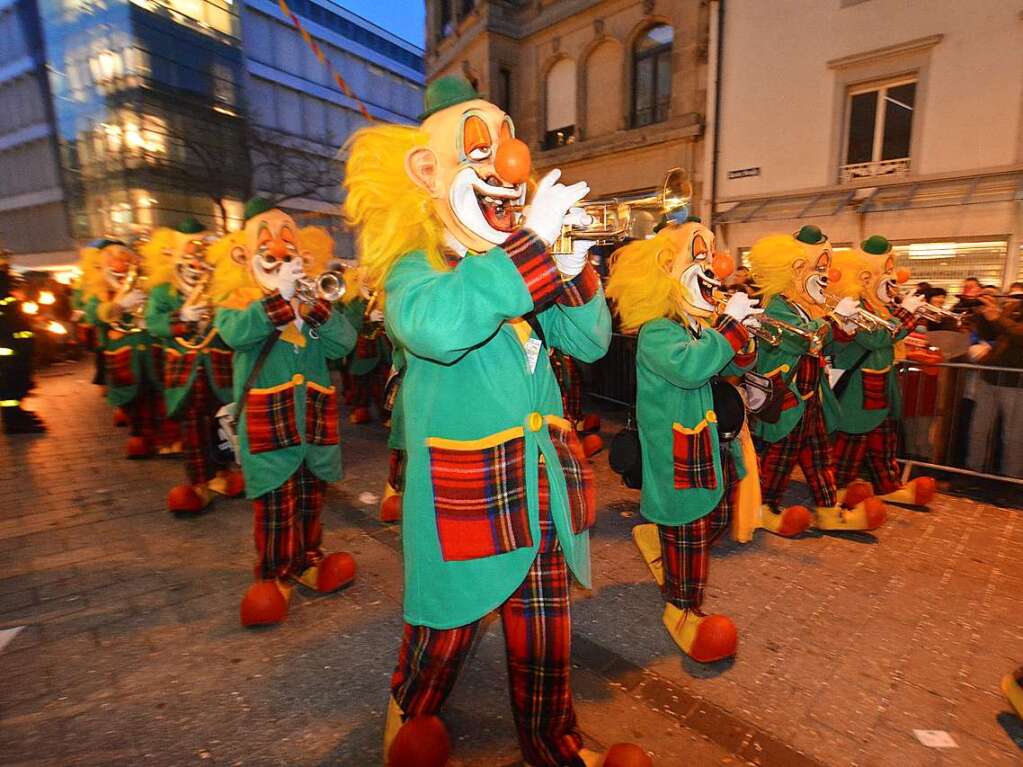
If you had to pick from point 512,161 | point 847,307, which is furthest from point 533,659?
point 847,307

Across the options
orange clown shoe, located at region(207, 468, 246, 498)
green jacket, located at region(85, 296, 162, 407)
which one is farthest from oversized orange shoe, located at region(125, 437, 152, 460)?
orange clown shoe, located at region(207, 468, 246, 498)

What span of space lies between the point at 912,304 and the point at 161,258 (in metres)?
6.12

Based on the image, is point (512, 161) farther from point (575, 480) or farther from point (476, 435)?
point (575, 480)

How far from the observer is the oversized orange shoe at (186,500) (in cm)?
448

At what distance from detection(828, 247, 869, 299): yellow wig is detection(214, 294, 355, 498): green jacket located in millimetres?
3697

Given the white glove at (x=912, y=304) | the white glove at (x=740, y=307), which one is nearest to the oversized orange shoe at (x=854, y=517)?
the white glove at (x=912, y=304)

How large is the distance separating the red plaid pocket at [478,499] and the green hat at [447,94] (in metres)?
1.02

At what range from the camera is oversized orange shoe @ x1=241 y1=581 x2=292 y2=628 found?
2.95 metres

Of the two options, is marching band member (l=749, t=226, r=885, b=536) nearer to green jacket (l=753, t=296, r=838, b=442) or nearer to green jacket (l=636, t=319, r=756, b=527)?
green jacket (l=753, t=296, r=838, b=442)

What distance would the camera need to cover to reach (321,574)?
3.28 metres

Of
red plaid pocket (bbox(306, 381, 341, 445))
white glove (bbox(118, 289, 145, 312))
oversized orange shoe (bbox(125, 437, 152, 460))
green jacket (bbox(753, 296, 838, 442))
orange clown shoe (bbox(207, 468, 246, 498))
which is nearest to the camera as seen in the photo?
red plaid pocket (bbox(306, 381, 341, 445))

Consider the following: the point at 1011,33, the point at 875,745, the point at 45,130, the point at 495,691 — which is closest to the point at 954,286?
the point at 1011,33

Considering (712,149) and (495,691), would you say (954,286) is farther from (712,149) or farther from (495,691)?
(495,691)

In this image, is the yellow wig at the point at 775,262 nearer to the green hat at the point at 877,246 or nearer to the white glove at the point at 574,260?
the green hat at the point at 877,246
